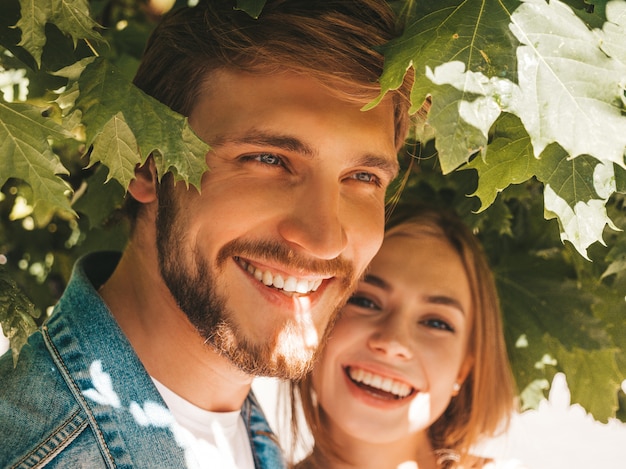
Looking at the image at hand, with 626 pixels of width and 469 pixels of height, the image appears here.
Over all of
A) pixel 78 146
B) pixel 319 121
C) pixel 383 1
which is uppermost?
pixel 383 1

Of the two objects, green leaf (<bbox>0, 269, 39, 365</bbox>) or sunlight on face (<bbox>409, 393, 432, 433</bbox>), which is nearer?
green leaf (<bbox>0, 269, 39, 365</bbox>)

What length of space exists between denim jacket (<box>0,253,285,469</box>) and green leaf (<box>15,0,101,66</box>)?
796 mm

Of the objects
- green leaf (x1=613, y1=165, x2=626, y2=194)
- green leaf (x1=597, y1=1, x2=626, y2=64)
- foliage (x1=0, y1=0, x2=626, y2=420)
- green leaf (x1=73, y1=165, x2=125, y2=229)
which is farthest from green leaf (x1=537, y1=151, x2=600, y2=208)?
green leaf (x1=73, y1=165, x2=125, y2=229)

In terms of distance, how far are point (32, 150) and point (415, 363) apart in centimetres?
172

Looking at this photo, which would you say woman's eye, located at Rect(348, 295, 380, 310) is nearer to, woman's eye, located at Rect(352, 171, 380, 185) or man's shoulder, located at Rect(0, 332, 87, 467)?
woman's eye, located at Rect(352, 171, 380, 185)

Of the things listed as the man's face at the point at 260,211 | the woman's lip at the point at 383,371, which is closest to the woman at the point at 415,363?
the woman's lip at the point at 383,371

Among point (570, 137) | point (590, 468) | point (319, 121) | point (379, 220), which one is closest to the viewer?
point (570, 137)

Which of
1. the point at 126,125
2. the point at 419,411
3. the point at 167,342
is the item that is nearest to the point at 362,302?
the point at 419,411

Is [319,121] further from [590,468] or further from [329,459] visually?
[590,468]

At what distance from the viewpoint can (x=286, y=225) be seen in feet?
8.26

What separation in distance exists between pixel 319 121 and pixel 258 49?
0.95 ft

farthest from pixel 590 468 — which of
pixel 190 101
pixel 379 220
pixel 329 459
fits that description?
pixel 190 101

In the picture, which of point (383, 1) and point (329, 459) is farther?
point (329, 459)

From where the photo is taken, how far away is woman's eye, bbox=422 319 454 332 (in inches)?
130
